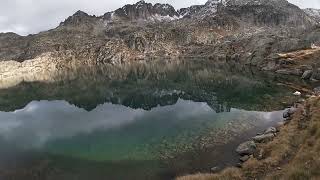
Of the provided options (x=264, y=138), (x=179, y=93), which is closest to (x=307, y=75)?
(x=179, y=93)

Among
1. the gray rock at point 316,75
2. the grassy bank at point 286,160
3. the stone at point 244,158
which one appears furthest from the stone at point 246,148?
the gray rock at point 316,75

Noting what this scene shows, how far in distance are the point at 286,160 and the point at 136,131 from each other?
32220mm

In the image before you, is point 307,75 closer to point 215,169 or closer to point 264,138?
point 264,138

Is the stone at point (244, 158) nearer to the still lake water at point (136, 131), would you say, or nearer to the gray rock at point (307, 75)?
the still lake water at point (136, 131)

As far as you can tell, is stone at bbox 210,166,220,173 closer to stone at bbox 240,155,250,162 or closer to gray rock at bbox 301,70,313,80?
stone at bbox 240,155,250,162

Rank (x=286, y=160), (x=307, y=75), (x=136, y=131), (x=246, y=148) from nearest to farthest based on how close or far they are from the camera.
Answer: (x=286, y=160), (x=246, y=148), (x=136, y=131), (x=307, y=75)

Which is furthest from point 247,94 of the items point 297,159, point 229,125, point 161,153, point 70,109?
point 297,159

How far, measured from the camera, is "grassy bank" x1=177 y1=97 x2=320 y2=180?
27.6 metres

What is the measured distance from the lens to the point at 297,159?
A: 31.8m

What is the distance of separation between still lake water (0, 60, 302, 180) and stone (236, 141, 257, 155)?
57.1 inches

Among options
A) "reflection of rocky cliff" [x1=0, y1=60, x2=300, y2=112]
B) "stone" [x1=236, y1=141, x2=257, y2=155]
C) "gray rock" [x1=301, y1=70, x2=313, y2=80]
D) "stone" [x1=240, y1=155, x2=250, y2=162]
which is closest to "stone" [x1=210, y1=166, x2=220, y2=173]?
"stone" [x1=240, y1=155, x2=250, y2=162]

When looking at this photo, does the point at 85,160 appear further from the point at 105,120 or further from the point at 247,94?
the point at 247,94

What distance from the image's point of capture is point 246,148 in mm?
46188

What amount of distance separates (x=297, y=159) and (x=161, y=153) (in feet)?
69.1
